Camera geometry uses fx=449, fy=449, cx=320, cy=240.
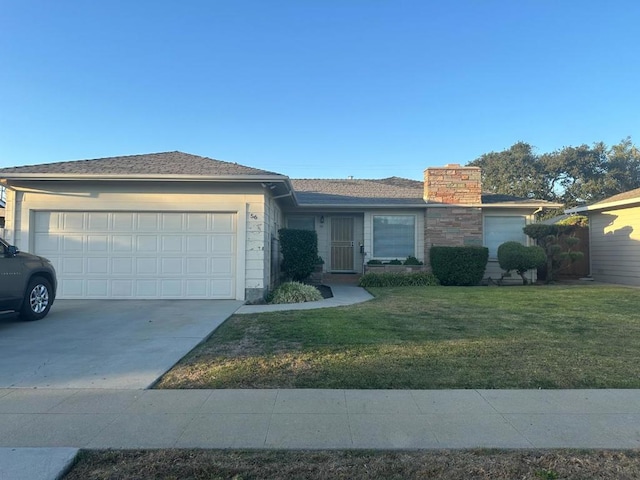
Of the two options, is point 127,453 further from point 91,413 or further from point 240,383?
point 240,383

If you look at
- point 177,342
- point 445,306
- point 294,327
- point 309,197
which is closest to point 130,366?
point 177,342

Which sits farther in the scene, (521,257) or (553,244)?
(553,244)

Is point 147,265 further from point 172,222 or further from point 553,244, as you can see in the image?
point 553,244

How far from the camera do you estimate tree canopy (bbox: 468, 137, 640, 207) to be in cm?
3600

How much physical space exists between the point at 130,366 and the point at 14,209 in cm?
841

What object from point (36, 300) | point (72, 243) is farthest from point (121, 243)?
point (36, 300)

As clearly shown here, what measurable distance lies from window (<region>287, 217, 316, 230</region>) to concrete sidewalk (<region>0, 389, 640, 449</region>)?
42.1ft

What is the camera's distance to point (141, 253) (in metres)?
11.6

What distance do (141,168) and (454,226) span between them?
10.6 metres

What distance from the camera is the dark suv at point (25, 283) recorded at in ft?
25.6

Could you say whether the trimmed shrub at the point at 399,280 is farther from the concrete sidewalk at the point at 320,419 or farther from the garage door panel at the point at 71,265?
the concrete sidewalk at the point at 320,419

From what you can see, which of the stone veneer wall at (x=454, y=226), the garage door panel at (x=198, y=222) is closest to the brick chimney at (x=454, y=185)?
the stone veneer wall at (x=454, y=226)

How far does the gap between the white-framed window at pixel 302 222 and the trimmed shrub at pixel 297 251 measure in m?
3.41

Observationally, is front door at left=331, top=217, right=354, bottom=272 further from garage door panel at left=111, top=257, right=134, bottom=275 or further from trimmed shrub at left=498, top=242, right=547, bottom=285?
garage door panel at left=111, top=257, right=134, bottom=275
